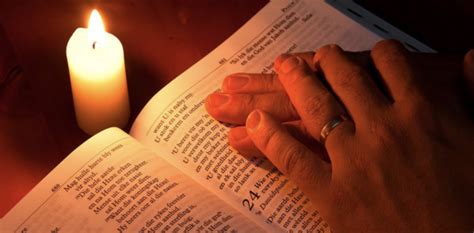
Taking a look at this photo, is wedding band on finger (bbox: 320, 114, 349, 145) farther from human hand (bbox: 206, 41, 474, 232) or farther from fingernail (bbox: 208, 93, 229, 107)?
fingernail (bbox: 208, 93, 229, 107)

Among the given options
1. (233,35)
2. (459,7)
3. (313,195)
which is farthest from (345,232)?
(459,7)

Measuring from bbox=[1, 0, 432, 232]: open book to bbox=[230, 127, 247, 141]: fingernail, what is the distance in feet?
0.06

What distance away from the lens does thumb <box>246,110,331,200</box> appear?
81 centimetres

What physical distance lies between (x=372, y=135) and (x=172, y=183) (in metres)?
0.25

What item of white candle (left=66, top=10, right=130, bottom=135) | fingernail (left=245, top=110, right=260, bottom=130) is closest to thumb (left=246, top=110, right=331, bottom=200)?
fingernail (left=245, top=110, right=260, bottom=130)

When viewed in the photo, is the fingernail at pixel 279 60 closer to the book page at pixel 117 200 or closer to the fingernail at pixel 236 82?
the fingernail at pixel 236 82

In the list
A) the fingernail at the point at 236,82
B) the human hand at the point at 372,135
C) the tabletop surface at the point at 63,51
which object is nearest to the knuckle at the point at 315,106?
the human hand at the point at 372,135

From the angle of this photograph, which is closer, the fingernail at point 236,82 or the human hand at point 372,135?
the human hand at point 372,135

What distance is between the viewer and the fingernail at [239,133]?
88cm

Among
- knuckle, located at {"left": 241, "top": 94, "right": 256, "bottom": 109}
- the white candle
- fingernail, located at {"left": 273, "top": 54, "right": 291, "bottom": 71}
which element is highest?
the white candle

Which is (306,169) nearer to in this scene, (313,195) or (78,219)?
(313,195)

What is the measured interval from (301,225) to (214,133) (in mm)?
177

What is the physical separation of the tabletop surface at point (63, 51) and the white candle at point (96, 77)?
0.13 ft

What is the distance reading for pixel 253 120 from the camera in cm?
87
